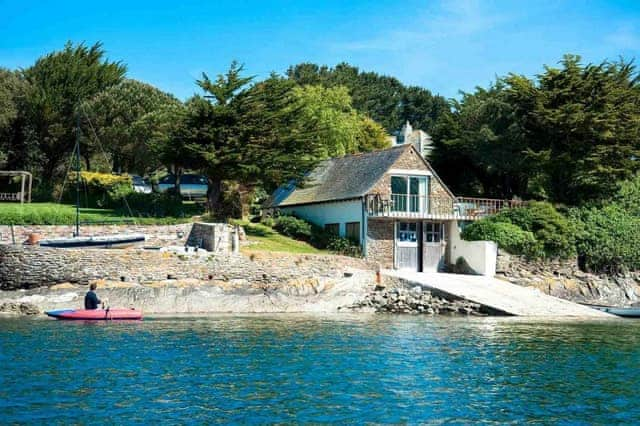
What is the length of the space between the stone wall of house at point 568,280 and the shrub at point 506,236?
0.47 metres

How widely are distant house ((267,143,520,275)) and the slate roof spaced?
0.08m

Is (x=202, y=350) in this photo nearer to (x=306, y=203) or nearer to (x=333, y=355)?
(x=333, y=355)

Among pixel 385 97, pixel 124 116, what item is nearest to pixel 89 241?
pixel 124 116

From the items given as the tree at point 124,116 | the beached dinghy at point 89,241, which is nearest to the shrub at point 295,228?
the beached dinghy at point 89,241

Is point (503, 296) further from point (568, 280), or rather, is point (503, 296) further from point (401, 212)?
point (568, 280)

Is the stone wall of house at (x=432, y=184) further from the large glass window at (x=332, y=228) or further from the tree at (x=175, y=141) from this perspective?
the tree at (x=175, y=141)

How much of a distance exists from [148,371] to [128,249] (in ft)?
57.3

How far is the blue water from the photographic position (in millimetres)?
15805

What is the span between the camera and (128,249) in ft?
119

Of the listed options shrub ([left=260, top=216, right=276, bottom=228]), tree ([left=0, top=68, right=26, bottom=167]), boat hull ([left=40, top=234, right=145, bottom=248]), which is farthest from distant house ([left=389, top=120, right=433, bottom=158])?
boat hull ([left=40, top=234, right=145, bottom=248])

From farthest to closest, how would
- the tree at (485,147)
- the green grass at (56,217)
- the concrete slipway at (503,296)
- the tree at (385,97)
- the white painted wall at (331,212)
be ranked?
the tree at (385,97), the tree at (485,147), the white painted wall at (331,212), the green grass at (56,217), the concrete slipway at (503,296)

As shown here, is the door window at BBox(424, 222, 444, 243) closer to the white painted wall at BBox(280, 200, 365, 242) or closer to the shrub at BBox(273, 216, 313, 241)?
the white painted wall at BBox(280, 200, 365, 242)

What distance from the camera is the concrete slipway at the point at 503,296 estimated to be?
35.9 meters

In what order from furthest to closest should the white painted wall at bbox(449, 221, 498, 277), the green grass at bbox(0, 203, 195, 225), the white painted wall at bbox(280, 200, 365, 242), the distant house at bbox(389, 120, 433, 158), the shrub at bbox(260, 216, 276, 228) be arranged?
the distant house at bbox(389, 120, 433, 158) < the shrub at bbox(260, 216, 276, 228) < the white painted wall at bbox(280, 200, 365, 242) < the white painted wall at bbox(449, 221, 498, 277) < the green grass at bbox(0, 203, 195, 225)
